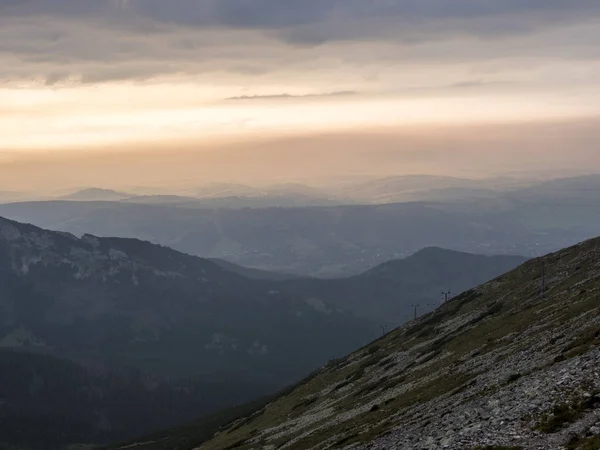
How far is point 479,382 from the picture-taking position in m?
74.1

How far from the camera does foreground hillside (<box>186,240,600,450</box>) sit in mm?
50562

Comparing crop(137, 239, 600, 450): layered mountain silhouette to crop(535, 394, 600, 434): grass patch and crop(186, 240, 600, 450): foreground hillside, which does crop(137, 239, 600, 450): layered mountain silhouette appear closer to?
→ crop(535, 394, 600, 434): grass patch

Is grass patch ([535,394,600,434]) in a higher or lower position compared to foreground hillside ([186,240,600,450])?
higher

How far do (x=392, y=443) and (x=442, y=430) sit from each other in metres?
6.92

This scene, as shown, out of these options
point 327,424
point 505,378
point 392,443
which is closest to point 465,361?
point 327,424

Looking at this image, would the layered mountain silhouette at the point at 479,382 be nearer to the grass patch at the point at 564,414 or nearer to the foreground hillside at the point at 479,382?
the grass patch at the point at 564,414

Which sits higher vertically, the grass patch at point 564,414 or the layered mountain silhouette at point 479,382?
the grass patch at point 564,414

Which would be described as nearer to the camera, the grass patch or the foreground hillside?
the grass patch

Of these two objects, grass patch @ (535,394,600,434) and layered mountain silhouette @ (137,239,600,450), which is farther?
layered mountain silhouette @ (137,239,600,450)

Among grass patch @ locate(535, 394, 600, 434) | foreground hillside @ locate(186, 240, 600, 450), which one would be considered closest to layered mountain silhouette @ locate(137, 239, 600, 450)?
grass patch @ locate(535, 394, 600, 434)

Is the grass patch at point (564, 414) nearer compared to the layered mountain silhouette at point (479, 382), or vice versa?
the grass patch at point (564, 414)

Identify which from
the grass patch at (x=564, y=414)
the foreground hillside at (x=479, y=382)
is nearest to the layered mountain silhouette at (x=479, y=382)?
the grass patch at (x=564, y=414)

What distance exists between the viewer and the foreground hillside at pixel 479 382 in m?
50.6

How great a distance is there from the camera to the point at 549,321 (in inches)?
3711
